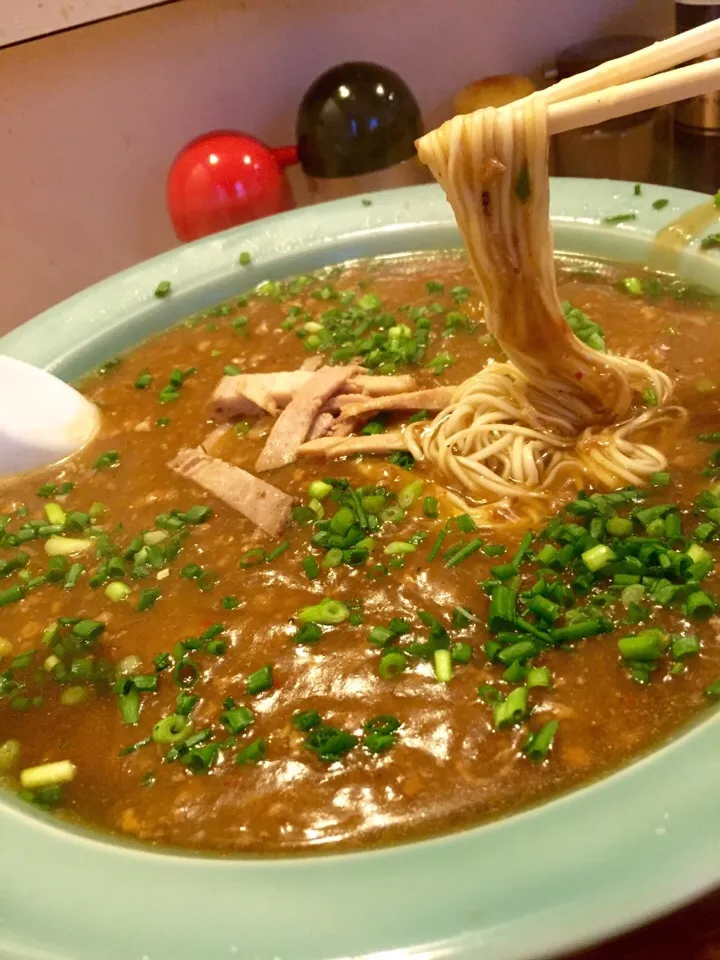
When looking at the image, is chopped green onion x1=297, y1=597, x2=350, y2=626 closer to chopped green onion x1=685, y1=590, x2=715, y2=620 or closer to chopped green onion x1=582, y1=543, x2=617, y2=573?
chopped green onion x1=582, y1=543, x2=617, y2=573

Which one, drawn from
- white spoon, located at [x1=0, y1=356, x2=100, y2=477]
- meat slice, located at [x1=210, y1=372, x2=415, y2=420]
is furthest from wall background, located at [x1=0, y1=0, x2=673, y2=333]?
meat slice, located at [x1=210, y1=372, x2=415, y2=420]

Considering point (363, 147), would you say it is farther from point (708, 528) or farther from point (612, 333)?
point (708, 528)

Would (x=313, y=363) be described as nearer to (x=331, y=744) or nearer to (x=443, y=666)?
(x=443, y=666)

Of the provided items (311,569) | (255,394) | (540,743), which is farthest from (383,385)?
(540,743)

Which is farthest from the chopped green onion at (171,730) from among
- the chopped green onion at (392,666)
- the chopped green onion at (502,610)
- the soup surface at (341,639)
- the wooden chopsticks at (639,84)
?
the wooden chopsticks at (639,84)

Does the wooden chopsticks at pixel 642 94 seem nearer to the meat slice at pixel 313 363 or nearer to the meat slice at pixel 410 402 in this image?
the meat slice at pixel 410 402

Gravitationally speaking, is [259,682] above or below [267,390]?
below

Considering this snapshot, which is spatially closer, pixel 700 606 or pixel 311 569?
pixel 700 606
